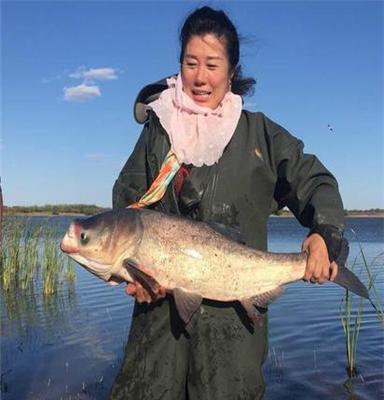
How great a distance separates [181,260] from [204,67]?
1.26 metres

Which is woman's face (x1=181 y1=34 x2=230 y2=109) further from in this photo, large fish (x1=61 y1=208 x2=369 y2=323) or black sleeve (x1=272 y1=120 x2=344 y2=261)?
large fish (x1=61 y1=208 x2=369 y2=323)

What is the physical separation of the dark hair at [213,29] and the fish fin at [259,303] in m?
1.51

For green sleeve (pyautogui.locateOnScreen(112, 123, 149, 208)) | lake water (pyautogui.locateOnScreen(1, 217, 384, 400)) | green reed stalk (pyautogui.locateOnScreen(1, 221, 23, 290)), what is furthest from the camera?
green reed stalk (pyautogui.locateOnScreen(1, 221, 23, 290))

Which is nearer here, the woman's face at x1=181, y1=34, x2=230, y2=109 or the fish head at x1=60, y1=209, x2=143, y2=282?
the fish head at x1=60, y1=209, x2=143, y2=282

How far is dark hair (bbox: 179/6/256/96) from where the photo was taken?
3662mm

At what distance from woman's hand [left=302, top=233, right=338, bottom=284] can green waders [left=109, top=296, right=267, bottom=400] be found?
46 centimetres

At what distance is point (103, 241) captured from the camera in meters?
3.23

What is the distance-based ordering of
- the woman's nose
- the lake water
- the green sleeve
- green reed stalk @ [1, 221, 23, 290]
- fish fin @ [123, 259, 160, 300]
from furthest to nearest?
green reed stalk @ [1, 221, 23, 290]
the lake water
the green sleeve
the woman's nose
fish fin @ [123, 259, 160, 300]

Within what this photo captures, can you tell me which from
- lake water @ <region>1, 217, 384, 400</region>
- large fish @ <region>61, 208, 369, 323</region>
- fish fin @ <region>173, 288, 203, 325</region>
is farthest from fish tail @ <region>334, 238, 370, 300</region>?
lake water @ <region>1, 217, 384, 400</region>

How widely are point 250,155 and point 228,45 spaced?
76cm

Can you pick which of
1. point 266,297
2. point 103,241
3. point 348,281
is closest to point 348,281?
point 348,281

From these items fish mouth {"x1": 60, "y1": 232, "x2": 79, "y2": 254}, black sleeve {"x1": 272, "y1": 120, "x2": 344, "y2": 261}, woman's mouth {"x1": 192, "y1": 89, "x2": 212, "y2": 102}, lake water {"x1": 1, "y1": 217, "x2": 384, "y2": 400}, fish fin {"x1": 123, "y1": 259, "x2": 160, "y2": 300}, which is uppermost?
woman's mouth {"x1": 192, "y1": 89, "x2": 212, "y2": 102}

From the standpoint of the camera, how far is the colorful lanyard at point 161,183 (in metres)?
3.43

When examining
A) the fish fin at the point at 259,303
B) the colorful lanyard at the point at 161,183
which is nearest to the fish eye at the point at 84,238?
the colorful lanyard at the point at 161,183
